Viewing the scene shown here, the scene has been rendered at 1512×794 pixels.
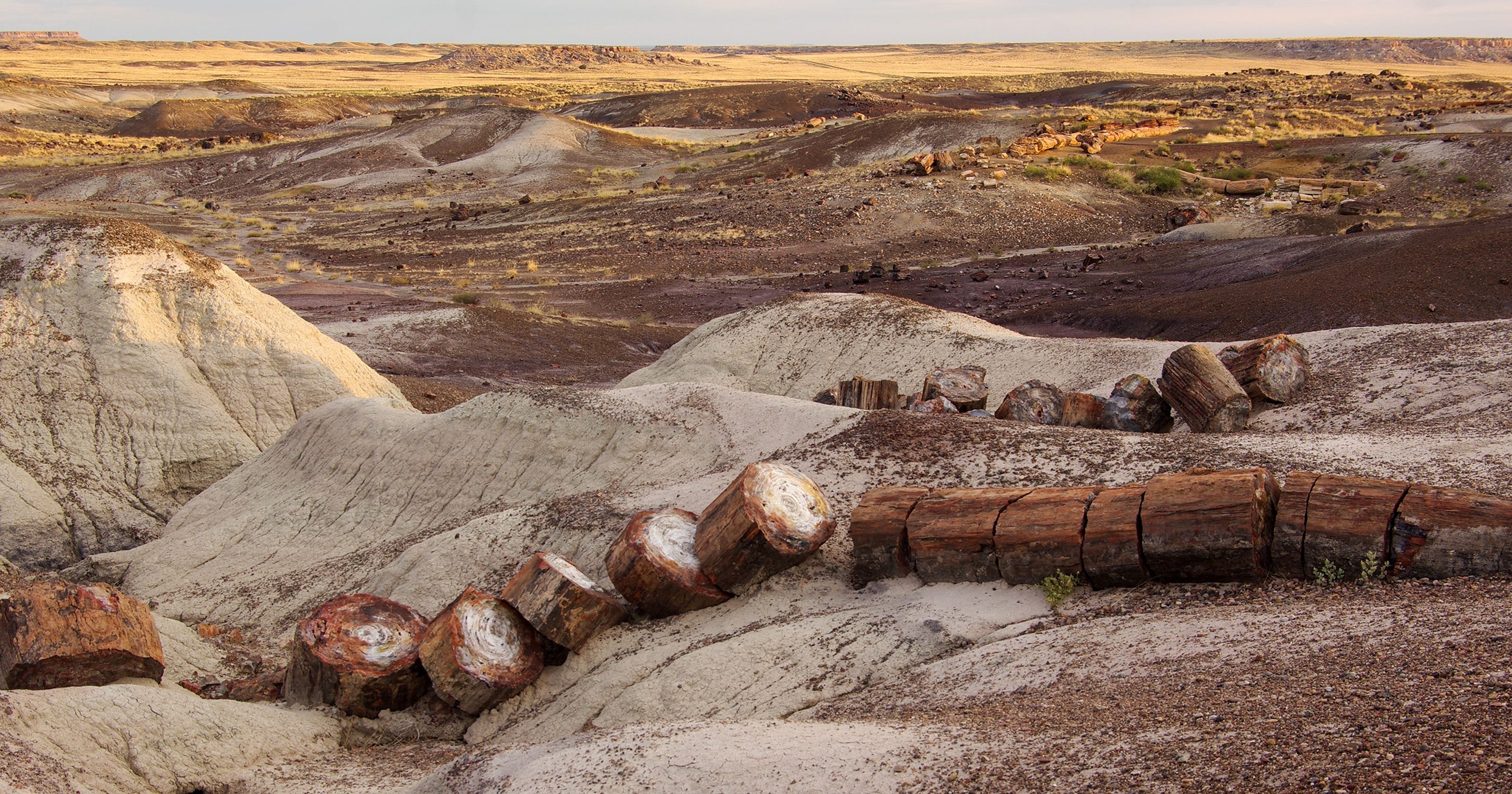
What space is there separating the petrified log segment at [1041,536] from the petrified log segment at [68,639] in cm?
525

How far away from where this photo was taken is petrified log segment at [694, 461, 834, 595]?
612 cm

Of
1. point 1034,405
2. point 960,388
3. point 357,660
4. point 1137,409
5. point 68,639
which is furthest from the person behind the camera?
point 960,388

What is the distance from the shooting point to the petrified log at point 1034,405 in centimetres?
978

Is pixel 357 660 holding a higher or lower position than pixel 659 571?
lower

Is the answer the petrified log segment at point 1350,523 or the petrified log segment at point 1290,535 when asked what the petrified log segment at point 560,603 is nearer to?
the petrified log segment at point 1290,535

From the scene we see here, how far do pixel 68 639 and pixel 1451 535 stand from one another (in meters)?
7.48

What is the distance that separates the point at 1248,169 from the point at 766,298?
20.3 metres

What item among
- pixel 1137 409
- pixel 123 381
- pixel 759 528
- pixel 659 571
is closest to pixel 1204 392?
pixel 1137 409

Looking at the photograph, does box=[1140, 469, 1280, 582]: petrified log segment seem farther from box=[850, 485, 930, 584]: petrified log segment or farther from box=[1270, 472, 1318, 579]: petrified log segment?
box=[850, 485, 930, 584]: petrified log segment

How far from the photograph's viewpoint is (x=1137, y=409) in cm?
950

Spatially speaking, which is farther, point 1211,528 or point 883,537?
point 883,537

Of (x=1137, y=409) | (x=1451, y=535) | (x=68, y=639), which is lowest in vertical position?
(x=68, y=639)

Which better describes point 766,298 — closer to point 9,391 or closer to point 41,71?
point 9,391

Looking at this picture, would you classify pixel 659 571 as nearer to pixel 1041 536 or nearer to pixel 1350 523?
pixel 1041 536
